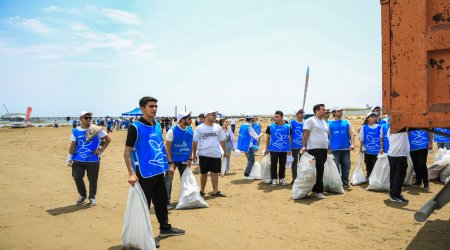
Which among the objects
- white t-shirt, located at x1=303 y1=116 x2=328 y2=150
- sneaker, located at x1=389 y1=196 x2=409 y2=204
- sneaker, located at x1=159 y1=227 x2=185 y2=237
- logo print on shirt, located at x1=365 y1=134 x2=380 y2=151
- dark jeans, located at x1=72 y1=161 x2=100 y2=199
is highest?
white t-shirt, located at x1=303 y1=116 x2=328 y2=150

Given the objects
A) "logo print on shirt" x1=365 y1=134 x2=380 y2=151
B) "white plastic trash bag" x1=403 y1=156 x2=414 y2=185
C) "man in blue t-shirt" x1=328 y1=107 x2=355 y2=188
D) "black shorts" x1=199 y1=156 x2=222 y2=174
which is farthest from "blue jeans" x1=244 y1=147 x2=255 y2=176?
"white plastic trash bag" x1=403 y1=156 x2=414 y2=185

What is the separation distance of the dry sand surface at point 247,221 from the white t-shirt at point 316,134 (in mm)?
1101

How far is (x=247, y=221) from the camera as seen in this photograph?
17.6 feet

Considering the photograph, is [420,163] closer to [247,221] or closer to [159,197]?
[247,221]

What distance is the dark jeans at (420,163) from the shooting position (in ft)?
23.5

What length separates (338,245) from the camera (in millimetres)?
4215

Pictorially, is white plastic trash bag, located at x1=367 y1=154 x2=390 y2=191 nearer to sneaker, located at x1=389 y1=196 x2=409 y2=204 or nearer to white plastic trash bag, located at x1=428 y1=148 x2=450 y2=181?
sneaker, located at x1=389 y1=196 x2=409 y2=204

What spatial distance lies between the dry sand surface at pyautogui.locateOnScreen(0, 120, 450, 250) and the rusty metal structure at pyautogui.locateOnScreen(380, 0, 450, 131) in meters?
2.28

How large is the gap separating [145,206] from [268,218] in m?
2.27

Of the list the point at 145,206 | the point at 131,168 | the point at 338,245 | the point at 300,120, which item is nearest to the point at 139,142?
the point at 131,168

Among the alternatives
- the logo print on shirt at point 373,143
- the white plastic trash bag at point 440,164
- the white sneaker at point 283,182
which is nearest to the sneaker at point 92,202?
the white sneaker at point 283,182

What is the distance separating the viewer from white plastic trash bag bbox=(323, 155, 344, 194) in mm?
7094

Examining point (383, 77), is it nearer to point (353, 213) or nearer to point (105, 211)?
point (353, 213)

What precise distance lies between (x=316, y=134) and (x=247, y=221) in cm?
252
